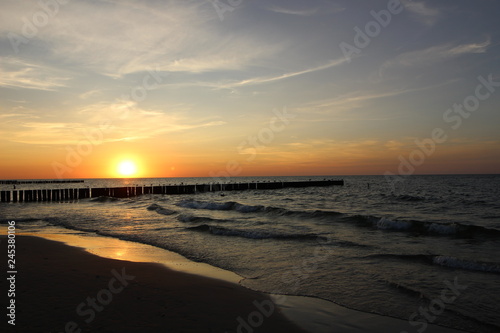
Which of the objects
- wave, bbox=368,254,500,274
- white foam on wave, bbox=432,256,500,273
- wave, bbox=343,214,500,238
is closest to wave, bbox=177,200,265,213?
wave, bbox=343,214,500,238

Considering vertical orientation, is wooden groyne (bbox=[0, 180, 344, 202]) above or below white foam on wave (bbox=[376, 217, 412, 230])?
above

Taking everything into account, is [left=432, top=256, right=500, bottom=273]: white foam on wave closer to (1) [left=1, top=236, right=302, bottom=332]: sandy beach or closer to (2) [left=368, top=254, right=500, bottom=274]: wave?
(2) [left=368, top=254, right=500, bottom=274]: wave

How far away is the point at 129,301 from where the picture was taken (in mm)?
6414

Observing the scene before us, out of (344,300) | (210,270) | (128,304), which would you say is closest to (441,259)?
(344,300)

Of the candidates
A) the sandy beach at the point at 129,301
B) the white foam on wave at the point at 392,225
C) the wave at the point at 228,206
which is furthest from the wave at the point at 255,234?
the wave at the point at 228,206

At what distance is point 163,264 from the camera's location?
10.1 metres

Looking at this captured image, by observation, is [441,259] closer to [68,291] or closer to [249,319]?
[249,319]

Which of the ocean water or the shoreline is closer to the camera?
the shoreline

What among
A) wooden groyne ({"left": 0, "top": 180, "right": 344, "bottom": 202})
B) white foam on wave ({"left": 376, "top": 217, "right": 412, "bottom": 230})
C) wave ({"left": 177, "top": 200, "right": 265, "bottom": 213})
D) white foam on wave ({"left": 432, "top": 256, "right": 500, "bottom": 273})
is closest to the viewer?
white foam on wave ({"left": 432, "top": 256, "right": 500, "bottom": 273})

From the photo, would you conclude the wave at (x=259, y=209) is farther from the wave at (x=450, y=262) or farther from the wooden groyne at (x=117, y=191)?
the wooden groyne at (x=117, y=191)

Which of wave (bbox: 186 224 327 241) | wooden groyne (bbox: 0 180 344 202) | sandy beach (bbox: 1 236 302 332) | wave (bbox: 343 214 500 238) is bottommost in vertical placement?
wave (bbox: 343 214 500 238)

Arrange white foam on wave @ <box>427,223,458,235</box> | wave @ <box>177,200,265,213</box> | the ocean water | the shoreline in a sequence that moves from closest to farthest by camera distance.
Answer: the shoreline, the ocean water, white foam on wave @ <box>427,223,458,235</box>, wave @ <box>177,200,265,213</box>

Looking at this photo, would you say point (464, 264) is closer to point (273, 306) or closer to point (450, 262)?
point (450, 262)

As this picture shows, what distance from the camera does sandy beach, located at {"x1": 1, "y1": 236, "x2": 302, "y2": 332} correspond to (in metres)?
5.25
